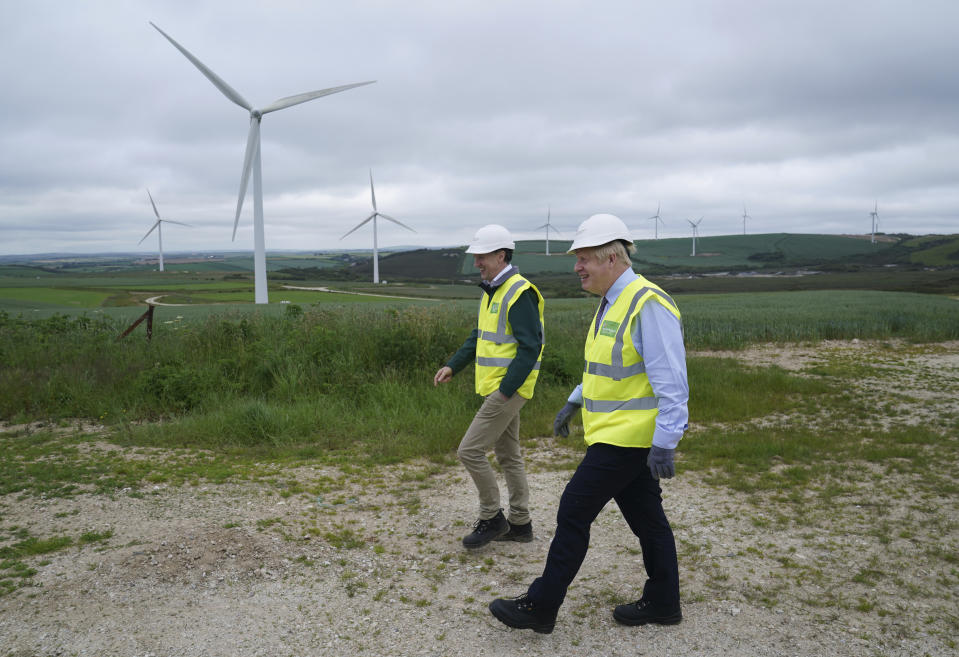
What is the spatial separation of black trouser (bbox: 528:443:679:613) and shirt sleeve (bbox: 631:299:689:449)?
0.29 metres

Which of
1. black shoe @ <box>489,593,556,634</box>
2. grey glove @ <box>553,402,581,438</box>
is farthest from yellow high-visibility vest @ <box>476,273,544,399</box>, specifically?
black shoe @ <box>489,593,556,634</box>

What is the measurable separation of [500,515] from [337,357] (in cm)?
614

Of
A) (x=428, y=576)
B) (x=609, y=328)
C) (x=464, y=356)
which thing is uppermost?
(x=609, y=328)

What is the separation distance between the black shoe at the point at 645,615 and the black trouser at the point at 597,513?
0.09 ft

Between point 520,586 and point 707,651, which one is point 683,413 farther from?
point 520,586

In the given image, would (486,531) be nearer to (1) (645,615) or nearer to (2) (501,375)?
(2) (501,375)

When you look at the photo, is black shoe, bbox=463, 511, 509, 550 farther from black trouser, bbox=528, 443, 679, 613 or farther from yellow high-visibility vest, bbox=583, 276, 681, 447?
yellow high-visibility vest, bbox=583, 276, 681, 447

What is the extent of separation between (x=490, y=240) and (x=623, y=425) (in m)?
1.85

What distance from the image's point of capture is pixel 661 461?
119 inches

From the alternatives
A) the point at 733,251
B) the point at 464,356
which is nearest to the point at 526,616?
the point at 464,356

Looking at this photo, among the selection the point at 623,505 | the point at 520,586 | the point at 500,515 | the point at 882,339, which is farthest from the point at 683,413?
the point at 882,339

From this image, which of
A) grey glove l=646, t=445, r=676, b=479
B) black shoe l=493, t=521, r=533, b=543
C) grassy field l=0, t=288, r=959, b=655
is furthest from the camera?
black shoe l=493, t=521, r=533, b=543

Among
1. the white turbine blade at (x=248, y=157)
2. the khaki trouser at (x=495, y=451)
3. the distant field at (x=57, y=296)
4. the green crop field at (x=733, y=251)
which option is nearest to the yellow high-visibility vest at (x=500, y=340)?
the khaki trouser at (x=495, y=451)

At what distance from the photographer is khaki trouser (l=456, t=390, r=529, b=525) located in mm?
4438
